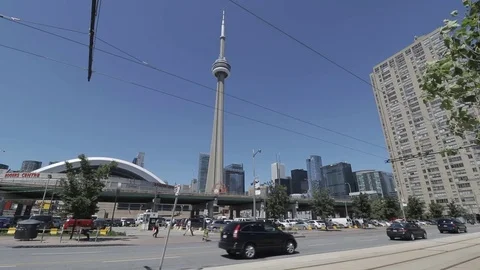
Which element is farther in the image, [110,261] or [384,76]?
[384,76]

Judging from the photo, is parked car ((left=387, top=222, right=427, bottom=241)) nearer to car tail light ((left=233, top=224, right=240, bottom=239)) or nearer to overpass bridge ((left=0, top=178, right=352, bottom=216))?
car tail light ((left=233, top=224, right=240, bottom=239))

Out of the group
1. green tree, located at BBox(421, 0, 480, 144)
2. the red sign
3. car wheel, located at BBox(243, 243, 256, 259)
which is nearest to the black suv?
car wheel, located at BBox(243, 243, 256, 259)

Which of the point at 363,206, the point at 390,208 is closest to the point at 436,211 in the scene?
the point at 390,208

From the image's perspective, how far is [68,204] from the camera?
906 inches

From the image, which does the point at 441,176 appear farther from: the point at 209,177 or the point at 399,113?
the point at 209,177

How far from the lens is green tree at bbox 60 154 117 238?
23125 millimetres

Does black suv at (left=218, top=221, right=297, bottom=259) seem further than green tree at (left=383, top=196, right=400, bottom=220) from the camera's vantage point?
No

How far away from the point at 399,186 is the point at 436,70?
414 feet

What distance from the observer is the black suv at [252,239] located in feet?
41.0

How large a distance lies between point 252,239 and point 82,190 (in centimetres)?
1813

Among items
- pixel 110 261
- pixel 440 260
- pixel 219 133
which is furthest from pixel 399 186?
pixel 110 261

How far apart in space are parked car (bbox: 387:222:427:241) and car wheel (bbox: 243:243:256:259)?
50.6 feet

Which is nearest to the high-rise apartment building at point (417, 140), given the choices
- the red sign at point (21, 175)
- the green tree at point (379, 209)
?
the green tree at point (379, 209)

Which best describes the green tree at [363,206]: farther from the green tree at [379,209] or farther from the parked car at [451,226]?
the parked car at [451,226]
